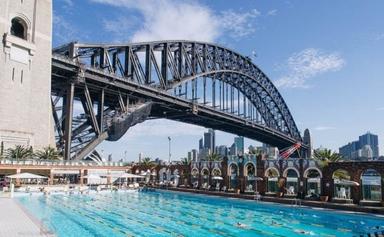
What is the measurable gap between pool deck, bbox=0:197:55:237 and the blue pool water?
130 cm

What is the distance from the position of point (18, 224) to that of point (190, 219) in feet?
42.4

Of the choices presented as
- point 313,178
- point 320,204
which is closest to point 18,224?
point 320,204

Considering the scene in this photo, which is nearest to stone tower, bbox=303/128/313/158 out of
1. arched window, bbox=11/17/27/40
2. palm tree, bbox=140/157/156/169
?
palm tree, bbox=140/157/156/169

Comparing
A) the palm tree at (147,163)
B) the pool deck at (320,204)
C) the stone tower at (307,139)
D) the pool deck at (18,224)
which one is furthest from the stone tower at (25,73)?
the stone tower at (307,139)

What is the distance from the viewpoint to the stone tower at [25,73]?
49.3 m

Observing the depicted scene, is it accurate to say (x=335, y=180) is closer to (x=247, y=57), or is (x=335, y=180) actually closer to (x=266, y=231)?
(x=266, y=231)

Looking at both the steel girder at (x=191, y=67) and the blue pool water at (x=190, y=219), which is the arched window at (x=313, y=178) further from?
the steel girder at (x=191, y=67)

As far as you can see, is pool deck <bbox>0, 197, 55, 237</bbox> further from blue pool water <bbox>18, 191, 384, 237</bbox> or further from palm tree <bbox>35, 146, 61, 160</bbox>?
palm tree <bbox>35, 146, 61, 160</bbox>

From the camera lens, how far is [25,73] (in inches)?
2055

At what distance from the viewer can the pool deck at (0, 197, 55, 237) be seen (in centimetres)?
1841

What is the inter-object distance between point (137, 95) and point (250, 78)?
55.4 meters

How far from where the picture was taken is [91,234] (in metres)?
22.8

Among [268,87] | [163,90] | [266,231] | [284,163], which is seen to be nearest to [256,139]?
[268,87]

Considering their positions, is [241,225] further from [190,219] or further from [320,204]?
[320,204]
